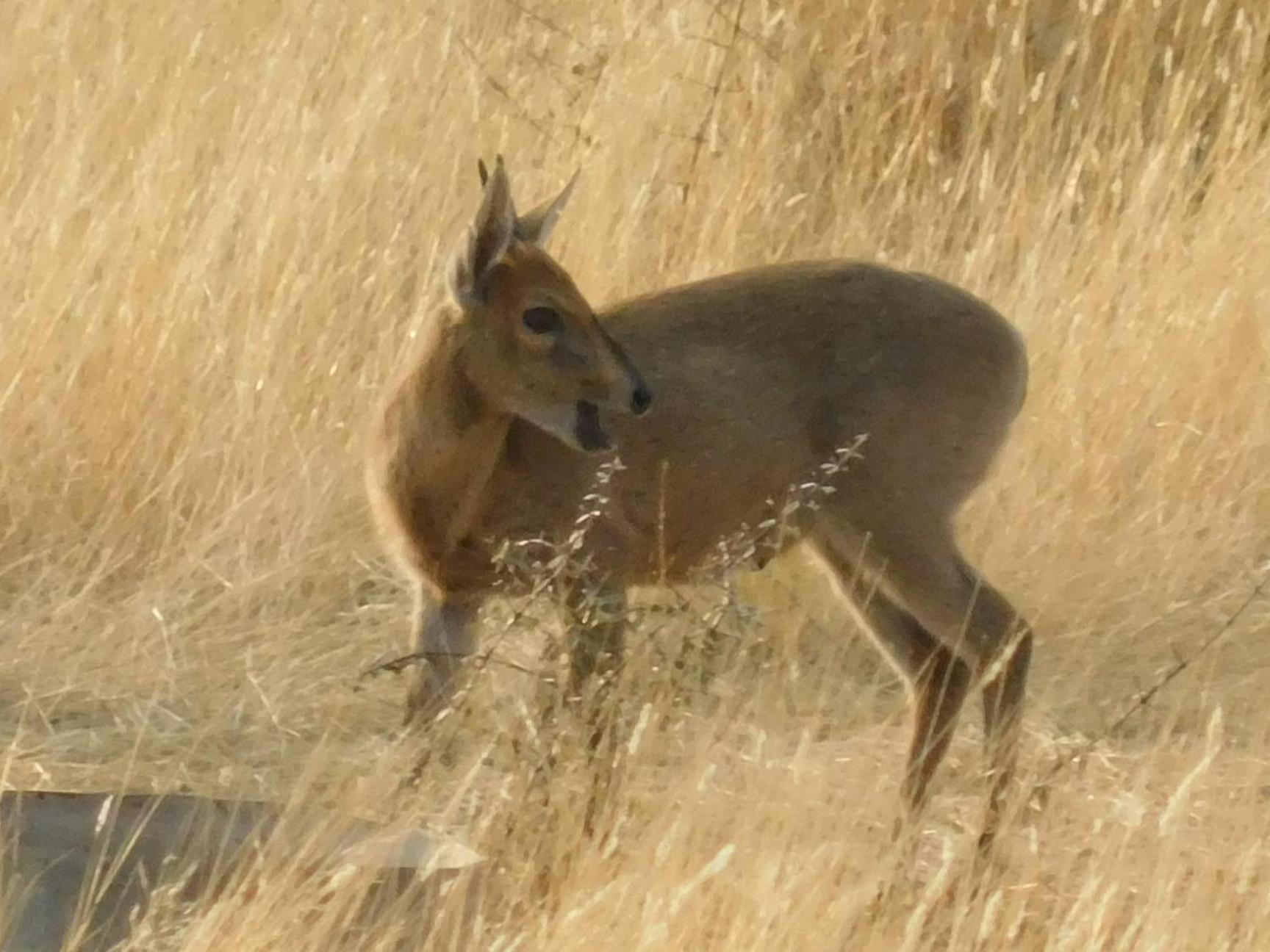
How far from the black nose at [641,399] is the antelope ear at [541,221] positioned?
43cm

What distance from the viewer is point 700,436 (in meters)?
5.00

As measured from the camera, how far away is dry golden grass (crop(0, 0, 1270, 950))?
416cm

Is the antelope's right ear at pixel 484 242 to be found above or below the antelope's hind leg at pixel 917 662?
above

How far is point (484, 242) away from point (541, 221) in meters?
0.27

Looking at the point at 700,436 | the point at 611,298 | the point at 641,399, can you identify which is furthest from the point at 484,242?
the point at 611,298

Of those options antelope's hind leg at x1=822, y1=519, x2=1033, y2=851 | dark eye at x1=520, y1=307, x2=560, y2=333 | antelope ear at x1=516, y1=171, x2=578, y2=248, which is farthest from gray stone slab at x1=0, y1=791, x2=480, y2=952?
antelope ear at x1=516, y1=171, x2=578, y2=248

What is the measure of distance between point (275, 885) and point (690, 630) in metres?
1.43

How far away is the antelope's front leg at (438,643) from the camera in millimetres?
4953

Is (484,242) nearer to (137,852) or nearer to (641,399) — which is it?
(641,399)

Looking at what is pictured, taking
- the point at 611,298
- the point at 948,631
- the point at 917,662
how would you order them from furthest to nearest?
the point at 611,298 → the point at 917,662 → the point at 948,631

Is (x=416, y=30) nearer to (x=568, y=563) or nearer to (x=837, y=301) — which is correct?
(x=837, y=301)

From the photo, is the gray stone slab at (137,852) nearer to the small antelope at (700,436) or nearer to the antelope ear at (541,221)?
the small antelope at (700,436)

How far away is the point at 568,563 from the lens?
464 centimetres

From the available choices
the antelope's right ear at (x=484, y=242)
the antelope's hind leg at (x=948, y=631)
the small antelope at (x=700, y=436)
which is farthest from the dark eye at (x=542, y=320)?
the antelope's hind leg at (x=948, y=631)
